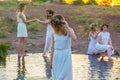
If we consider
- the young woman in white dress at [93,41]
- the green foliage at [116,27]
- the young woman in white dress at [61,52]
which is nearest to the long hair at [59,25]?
the young woman in white dress at [61,52]

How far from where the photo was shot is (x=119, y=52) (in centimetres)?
1752

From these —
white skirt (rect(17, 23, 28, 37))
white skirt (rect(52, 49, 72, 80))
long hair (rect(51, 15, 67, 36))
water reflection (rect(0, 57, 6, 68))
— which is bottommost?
water reflection (rect(0, 57, 6, 68))

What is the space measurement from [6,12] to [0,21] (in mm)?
4303

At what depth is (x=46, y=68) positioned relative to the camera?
45.5 feet

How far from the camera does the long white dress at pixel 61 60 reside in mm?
9637

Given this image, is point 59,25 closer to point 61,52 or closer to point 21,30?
point 61,52

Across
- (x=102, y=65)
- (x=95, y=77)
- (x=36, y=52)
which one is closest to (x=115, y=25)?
(x=36, y=52)

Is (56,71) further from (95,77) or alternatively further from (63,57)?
(95,77)

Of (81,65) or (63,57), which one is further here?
(81,65)

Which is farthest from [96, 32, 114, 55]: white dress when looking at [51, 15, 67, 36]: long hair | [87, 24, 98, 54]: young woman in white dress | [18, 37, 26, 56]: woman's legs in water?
[51, 15, 67, 36]: long hair

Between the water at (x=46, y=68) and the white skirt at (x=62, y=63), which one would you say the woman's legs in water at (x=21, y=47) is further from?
the white skirt at (x=62, y=63)

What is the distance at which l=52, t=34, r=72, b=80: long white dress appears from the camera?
964 cm

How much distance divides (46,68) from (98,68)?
1436 mm

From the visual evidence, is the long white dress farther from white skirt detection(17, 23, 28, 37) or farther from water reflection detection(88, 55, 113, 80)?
white skirt detection(17, 23, 28, 37)
